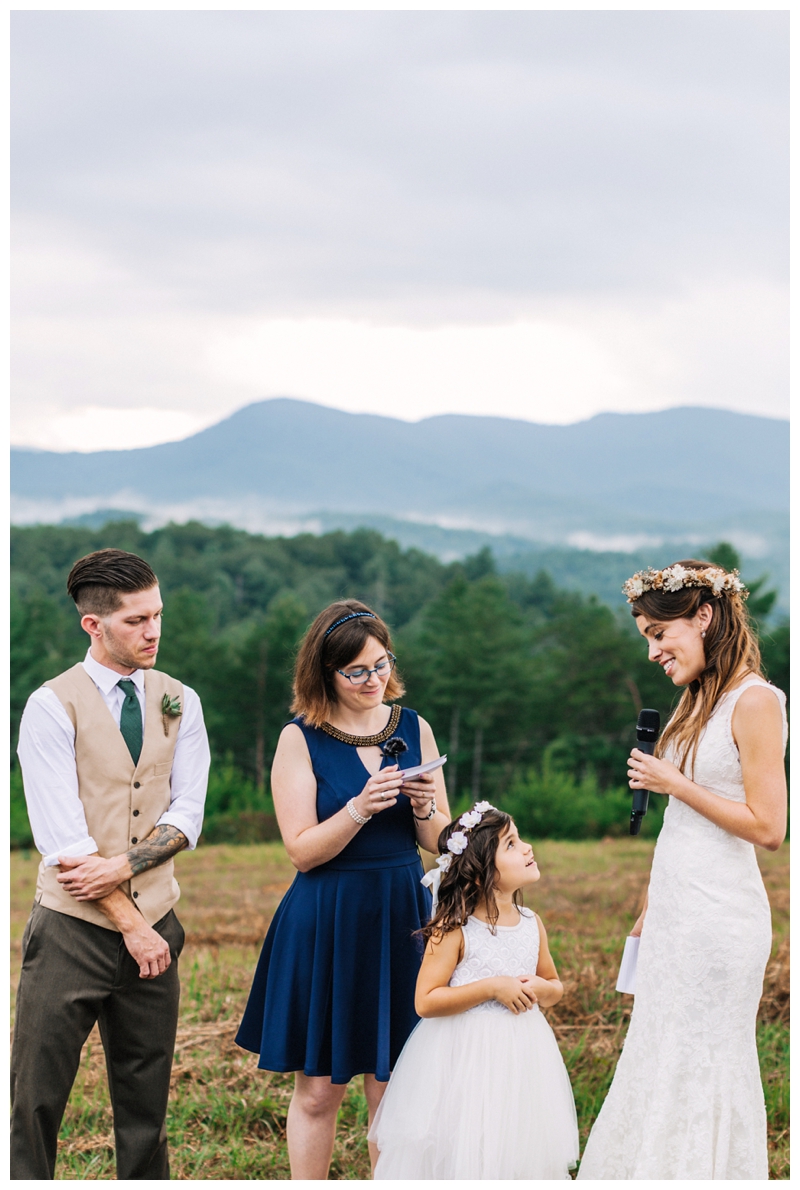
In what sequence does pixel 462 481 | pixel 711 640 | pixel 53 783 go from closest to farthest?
pixel 53 783 → pixel 711 640 → pixel 462 481

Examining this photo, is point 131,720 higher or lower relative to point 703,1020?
Result: higher

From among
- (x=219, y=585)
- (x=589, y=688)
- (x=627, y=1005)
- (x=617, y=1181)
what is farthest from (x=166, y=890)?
(x=219, y=585)

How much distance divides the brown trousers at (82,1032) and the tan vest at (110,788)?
0.24ft

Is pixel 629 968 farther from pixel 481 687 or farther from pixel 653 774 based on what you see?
pixel 481 687

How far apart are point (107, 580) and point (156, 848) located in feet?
2.66

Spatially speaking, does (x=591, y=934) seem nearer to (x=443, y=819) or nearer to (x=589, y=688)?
(x=443, y=819)

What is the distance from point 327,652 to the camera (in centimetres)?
339

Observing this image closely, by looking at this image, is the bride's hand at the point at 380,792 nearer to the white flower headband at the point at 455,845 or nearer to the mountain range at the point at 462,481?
the white flower headband at the point at 455,845

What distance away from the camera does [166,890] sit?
330 centimetres

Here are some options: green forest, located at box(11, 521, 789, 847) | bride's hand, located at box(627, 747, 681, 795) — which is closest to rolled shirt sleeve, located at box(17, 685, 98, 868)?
bride's hand, located at box(627, 747, 681, 795)

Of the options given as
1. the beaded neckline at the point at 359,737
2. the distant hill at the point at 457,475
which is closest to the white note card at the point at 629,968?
the beaded neckline at the point at 359,737

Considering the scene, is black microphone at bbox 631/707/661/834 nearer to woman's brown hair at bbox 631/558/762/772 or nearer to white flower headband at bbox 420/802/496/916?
woman's brown hair at bbox 631/558/762/772

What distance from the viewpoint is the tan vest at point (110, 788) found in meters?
3.17

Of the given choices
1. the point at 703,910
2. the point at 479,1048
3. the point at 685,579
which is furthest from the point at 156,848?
the point at 685,579
